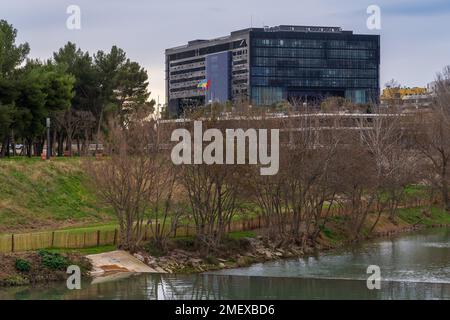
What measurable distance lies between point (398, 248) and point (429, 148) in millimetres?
25955

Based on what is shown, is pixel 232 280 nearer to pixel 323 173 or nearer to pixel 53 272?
pixel 53 272

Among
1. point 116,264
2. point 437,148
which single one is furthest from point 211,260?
point 437,148

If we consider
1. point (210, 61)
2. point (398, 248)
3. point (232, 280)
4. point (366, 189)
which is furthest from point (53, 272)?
point (210, 61)

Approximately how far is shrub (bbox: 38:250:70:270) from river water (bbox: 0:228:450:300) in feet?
5.26

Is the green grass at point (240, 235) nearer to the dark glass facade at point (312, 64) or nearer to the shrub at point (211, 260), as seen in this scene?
the shrub at point (211, 260)

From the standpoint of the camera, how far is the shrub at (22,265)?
135ft

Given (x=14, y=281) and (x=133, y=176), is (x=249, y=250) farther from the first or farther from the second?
(x=14, y=281)

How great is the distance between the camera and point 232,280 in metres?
44.2

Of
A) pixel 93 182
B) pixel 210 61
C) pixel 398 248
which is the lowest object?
pixel 398 248

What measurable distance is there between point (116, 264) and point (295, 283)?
9.48m

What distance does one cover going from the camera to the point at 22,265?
41219 mm

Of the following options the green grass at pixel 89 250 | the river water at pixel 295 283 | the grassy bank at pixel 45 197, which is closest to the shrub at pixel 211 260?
the river water at pixel 295 283

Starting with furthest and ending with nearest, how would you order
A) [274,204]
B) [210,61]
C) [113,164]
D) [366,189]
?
[210,61] < [366,189] < [274,204] < [113,164]

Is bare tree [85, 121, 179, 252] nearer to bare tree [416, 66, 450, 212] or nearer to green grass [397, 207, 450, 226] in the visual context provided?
green grass [397, 207, 450, 226]
